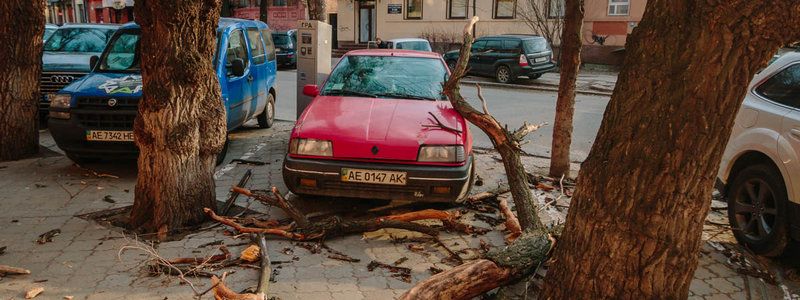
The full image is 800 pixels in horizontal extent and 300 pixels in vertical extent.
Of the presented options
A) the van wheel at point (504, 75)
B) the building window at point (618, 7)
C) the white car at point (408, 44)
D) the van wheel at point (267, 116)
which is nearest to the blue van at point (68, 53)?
the van wheel at point (267, 116)

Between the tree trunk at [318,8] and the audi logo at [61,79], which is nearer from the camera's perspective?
the audi logo at [61,79]

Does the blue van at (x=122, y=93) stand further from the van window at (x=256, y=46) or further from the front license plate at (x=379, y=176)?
the front license plate at (x=379, y=176)

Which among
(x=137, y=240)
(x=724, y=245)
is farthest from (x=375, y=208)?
(x=724, y=245)

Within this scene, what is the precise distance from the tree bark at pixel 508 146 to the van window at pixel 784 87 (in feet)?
7.05

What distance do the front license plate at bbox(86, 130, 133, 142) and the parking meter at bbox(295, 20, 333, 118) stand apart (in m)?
3.17

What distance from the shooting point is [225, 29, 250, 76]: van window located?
314 inches

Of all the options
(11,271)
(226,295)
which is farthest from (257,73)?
(226,295)

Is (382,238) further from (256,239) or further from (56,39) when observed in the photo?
(56,39)

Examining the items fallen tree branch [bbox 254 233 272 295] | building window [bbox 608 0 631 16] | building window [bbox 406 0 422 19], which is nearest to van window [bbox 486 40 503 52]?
building window [bbox 608 0 631 16]

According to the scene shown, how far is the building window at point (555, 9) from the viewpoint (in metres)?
25.6

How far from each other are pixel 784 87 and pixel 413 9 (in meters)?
28.8

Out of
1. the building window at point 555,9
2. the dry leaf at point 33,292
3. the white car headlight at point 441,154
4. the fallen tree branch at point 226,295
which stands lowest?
the dry leaf at point 33,292

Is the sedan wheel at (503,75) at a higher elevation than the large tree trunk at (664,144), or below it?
below

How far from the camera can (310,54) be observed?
963cm
